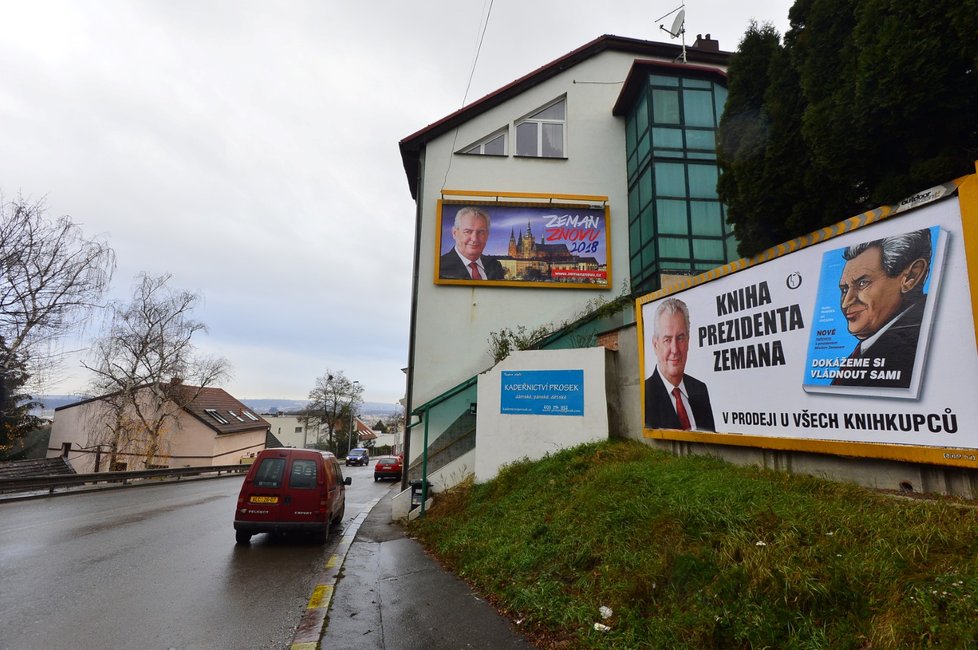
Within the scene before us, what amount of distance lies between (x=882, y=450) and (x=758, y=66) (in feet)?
16.9

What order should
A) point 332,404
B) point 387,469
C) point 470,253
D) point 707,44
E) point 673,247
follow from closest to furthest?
point 673,247 < point 470,253 < point 707,44 < point 387,469 < point 332,404

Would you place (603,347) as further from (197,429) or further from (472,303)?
(197,429)

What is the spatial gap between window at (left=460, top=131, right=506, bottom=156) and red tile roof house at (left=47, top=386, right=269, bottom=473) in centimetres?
2750

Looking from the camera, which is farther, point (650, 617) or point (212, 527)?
point (212, 527)

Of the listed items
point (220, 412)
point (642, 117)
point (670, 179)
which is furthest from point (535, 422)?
point (220, 412)

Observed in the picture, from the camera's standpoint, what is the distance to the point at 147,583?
636cm

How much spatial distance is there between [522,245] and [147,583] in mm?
11568

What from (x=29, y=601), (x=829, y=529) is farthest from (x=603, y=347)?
(x=29, y=601)

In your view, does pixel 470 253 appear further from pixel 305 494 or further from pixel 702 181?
pixel 305 494

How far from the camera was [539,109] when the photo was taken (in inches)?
654

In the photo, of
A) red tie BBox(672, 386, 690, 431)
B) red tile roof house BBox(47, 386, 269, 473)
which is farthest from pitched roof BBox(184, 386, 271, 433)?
red tie BBox(672, 386, 690, 431)

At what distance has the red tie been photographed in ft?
23.9

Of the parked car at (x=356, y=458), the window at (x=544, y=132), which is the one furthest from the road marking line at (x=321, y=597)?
the parked car at (x=356, y=458)

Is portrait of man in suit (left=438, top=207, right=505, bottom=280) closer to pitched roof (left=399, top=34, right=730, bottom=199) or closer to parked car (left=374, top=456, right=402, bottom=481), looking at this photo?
pitched roof (left=399, top=34, right=730, bottom=199)
